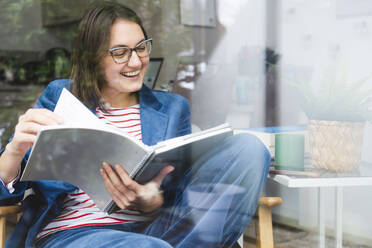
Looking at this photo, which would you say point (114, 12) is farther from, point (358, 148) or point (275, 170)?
point (358, 148)

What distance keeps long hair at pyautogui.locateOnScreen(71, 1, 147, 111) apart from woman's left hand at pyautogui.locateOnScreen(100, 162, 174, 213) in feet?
0.84

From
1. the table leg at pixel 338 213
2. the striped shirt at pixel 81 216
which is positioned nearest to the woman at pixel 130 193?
the striped shirt at pixel 81 216

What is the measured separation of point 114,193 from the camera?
0.82 meters

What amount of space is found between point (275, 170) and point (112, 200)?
44 cm

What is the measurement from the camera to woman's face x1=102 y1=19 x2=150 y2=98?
3.12 ft

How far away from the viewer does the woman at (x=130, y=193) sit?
34.6 inches

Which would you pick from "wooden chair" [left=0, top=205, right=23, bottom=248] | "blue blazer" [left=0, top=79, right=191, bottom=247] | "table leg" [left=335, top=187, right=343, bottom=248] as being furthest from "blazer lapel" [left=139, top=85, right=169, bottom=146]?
"table leg" [left=335, top=187, right=343, bottom=248]

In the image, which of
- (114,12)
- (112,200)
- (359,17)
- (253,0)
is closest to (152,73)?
(114,12)

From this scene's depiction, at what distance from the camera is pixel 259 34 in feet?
4.55

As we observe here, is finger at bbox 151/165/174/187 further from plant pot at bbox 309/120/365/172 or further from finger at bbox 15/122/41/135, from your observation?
plant pot at bbox 309/120/365/172

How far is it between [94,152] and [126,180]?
96mm

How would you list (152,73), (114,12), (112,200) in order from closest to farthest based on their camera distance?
1. (112,200)
2. (114,12)
3. (152,73)

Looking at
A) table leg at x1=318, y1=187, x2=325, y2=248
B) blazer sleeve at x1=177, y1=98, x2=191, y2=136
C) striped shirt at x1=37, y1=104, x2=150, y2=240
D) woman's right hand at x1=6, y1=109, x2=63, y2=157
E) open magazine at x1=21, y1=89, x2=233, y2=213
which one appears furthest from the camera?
table leg at x1=318, y1=187, x2=325, y2=248

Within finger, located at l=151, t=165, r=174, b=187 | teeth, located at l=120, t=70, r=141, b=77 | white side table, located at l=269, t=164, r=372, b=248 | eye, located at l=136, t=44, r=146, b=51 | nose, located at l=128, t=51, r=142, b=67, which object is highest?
eye, located at l=136, t=44, r=146, b=51
